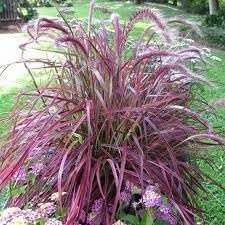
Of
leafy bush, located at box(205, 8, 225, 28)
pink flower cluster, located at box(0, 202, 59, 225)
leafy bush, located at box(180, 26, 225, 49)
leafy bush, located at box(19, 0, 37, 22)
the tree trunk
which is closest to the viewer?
pink flower cluster, located at box(0, 202, 59, 225)

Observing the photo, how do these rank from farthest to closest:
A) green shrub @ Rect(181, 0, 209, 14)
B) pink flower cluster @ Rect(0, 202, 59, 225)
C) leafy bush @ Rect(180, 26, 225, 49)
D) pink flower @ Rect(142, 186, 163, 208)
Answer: green shrub @ Rect(181, 0, 209, 14), leafy bush @ Rect(180, 26, 225, 49), pink flower @ Rect(142, 186, 163, 208), pink flower cluster @ Rect(0, 202, 59, 225)

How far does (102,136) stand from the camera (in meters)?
2.24

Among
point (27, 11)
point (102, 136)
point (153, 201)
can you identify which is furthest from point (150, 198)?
point (27, 11)

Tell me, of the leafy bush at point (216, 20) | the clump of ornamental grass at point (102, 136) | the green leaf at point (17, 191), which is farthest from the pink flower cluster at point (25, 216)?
the leafy bush at point (216, 20)

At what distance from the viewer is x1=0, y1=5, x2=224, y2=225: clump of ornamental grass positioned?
6.84 ft

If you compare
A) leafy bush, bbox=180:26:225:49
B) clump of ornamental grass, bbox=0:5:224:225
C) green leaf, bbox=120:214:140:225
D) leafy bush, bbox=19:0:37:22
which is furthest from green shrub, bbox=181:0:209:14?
green leaf, bbox=120:214:140:225

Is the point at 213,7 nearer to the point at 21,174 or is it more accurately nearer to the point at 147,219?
the point at 21,174

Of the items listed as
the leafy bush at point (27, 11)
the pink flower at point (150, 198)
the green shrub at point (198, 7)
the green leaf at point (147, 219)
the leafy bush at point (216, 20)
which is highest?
the pink flower at point (150, 198)

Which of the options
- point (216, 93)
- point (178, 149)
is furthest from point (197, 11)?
point (178, 149)

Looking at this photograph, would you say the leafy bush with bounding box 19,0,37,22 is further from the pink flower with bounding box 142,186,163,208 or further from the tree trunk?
the pink flower with bounding box 142,186,163,208

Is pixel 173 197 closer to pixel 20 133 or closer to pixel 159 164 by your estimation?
pixel 159 164

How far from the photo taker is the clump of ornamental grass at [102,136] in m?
2.09

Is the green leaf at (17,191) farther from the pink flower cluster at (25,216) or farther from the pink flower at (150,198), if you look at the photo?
the pink flower at (150,198)

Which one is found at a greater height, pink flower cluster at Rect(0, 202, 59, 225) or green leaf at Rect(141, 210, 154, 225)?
pink flower cluster at Rect(0, 202, 59, 225)
